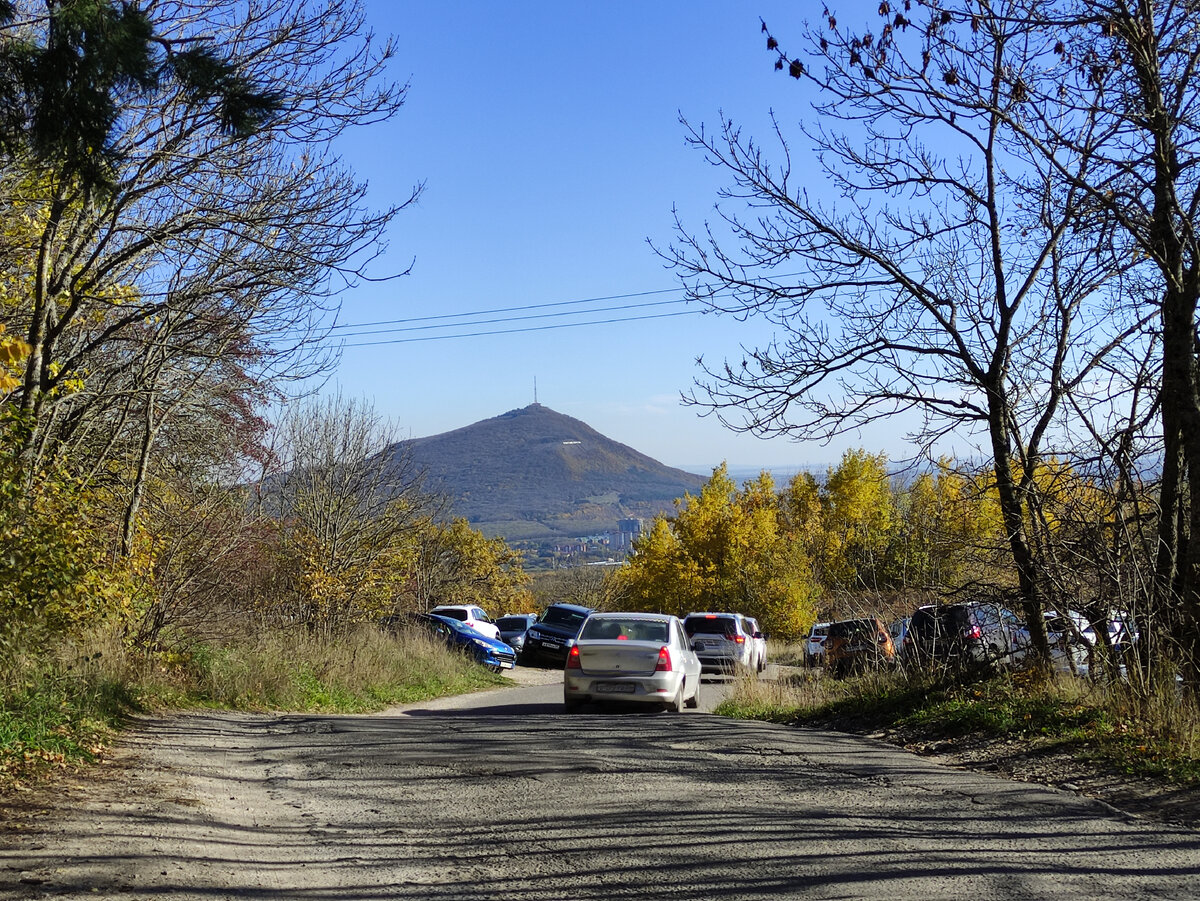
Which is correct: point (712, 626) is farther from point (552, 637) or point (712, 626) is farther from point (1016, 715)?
point (1016, 715)

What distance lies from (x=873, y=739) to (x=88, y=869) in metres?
7.67

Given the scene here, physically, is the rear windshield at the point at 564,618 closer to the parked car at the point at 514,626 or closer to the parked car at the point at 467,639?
the parked car at the point at 467,639

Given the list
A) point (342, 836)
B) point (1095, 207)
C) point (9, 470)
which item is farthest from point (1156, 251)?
point (9, 470)

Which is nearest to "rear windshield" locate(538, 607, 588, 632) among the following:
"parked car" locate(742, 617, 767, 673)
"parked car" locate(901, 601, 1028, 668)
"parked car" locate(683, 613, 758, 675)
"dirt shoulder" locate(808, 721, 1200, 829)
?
"parked car" locate(742, 617, 767, 673)

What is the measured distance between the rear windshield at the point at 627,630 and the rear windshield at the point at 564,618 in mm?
18576

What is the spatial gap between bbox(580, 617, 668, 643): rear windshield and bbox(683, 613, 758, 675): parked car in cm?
1123

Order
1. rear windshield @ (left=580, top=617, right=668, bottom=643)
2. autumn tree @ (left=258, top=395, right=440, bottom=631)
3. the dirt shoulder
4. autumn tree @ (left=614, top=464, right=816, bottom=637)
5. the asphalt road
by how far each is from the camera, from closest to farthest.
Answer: the asphalt road < the dirt shoulder < rear windshield @ (left=580, top=617, right=668, bottom=643) < autumn tree @ (left=258, top=395, right=440, bottom=631) < autumn tree @ (left=614, top=464, right=816, bottom=637)

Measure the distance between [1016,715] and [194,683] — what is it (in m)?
10.0

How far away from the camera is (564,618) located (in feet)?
113

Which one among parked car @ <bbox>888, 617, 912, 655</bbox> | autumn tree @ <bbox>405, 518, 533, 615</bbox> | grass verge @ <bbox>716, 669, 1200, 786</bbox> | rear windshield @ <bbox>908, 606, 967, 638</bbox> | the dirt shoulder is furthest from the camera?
autumn tree @ <bbox>405, 518, 533, 615</bbox>

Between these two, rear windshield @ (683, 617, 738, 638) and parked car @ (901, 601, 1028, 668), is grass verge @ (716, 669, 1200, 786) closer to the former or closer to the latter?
parked car @ (901, 601, 1028, 668)

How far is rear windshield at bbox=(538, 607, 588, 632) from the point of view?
34281 millimetres

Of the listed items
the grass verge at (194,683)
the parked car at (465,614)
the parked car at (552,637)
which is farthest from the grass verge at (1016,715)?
the parked car at (552,637)

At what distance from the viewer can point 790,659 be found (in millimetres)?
40344
